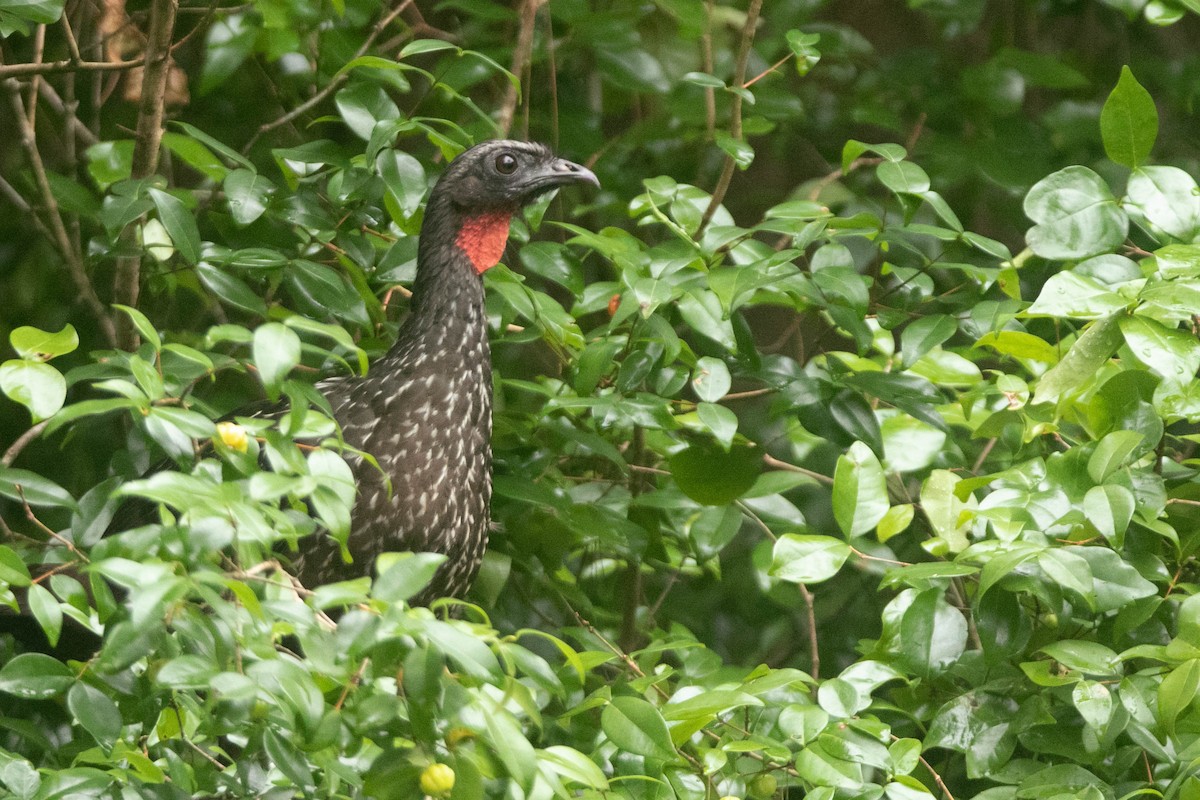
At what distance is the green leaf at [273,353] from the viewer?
1.47m

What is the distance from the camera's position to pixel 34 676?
1.71 metres

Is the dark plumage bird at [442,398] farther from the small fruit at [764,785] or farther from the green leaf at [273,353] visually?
the green leaf at [273,353]

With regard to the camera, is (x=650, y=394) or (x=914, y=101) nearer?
(x=650, y=394)

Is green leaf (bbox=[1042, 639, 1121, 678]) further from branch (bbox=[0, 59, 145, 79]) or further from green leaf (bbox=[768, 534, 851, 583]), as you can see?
branch (bbox=[0, 59, 145, 79])

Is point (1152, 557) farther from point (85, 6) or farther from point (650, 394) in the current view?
point (85, 6)

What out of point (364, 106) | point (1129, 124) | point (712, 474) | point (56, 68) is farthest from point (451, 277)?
point (1129, 124)

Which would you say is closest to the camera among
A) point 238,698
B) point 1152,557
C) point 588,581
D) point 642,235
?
point 238,698

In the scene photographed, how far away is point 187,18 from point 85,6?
26 centimetres

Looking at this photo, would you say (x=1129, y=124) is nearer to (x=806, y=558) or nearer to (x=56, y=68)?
(x=806, y=558)

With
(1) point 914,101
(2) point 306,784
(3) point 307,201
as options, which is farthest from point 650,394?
(1) point 914,101

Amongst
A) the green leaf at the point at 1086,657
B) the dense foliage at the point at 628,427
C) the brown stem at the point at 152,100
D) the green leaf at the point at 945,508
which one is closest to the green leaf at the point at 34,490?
the dense foliage at the point at 628,427

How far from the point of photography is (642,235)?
4523 millimetres

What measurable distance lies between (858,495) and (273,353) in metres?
1.06

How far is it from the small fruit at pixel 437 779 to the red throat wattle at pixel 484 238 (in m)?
1.56
